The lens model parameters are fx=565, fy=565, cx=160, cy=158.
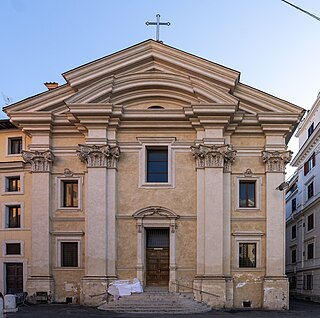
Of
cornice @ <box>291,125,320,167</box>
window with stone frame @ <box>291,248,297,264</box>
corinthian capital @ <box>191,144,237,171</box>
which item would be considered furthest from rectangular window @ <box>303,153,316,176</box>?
corinthian capital @ <box>191,144,237,171</box>

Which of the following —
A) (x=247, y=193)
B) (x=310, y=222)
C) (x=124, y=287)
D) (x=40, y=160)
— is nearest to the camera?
(x=124, y=287)

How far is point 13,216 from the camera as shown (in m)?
35.2

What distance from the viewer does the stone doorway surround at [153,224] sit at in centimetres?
3250

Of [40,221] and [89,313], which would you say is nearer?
[89,313]

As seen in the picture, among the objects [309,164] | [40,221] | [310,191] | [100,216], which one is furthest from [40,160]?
[309,164]

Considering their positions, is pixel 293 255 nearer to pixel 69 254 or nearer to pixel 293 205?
pixel 293 205

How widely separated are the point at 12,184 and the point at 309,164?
2623 cm

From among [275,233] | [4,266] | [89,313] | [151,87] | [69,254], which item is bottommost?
[89,313]

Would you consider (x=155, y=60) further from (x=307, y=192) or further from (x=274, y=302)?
(x=307, y=192)

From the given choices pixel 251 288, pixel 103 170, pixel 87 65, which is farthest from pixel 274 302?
pixel 87 65

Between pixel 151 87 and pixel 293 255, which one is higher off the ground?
pixel 151 87

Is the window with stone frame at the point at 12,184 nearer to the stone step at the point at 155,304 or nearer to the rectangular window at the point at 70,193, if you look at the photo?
the rectangular window at the point at 70,193

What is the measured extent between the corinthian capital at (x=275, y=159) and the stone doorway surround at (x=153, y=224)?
20.1ft

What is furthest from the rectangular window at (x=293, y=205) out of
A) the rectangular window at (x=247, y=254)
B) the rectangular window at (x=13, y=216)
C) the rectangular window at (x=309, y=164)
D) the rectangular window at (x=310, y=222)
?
the rectangular window at (x=13, y=216)
